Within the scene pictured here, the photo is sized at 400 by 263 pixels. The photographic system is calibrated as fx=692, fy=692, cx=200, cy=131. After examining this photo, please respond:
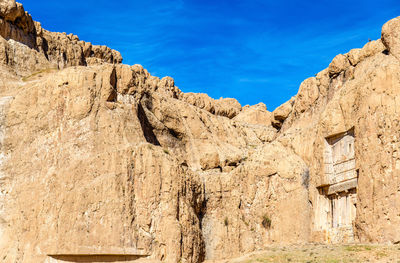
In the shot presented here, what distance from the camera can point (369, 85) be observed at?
161 feet

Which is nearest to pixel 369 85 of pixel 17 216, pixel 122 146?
pixel 122 146

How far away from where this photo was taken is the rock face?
48406 mm

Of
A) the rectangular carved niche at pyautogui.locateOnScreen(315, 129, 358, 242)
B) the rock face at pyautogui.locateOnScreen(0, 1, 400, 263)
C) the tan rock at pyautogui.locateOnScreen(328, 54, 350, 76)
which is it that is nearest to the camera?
the rock face at pyautogui.locateOnScreen(0, 1, 400, 263)

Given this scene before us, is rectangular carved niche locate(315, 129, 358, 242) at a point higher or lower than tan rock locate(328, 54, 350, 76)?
lower

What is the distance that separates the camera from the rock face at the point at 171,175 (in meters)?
48.4

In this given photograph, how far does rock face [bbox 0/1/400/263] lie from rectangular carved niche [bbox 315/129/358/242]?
0.08 metres

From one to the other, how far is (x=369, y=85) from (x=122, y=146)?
18.9 m

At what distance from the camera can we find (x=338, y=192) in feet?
167

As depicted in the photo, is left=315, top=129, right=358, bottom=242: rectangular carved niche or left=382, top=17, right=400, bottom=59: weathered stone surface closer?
left=315, top=129, right=358, bottom=242: rectangular carved niche

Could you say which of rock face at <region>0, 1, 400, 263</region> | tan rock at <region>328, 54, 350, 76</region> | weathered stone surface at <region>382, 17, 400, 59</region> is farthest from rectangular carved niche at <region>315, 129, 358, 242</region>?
tan rock at <region>328, 54, 350, 76</region>

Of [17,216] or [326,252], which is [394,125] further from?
[17,216]

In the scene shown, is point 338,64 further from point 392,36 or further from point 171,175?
point 171,175

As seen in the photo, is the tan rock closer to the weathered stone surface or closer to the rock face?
the rock face

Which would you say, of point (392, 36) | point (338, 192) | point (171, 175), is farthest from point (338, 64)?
point (171, 175)
